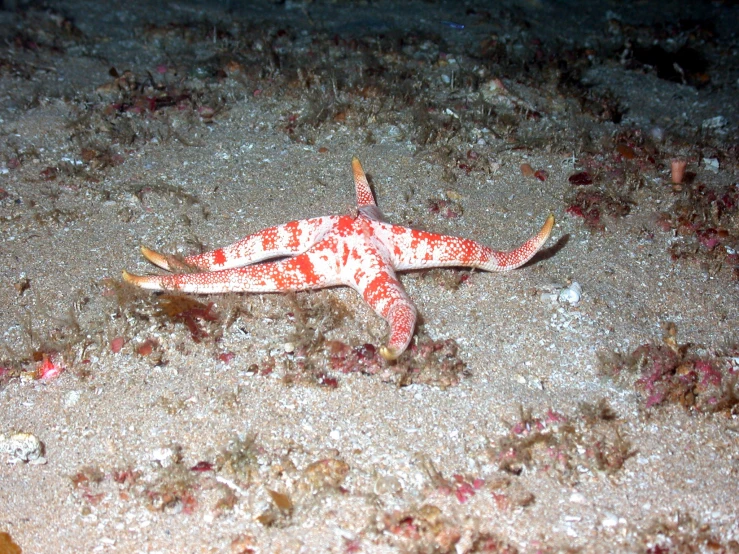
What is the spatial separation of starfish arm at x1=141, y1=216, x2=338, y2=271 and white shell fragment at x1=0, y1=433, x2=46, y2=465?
1.50 metres

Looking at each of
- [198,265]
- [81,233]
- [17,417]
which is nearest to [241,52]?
[81,233]

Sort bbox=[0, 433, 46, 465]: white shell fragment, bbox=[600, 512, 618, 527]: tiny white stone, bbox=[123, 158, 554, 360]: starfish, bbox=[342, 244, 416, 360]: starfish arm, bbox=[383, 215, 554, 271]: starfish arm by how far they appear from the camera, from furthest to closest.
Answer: bbox=[383, 215, 554, 271]: starfish arm < bbox=[123, 158, 554, 360]: starfish < bbox=[342, 244, 416, 360]: starfish arm < bbox=[0, 433, 46, 465]: white shell fragment < bbox=[600, 512, 618, 527]: tiny white stone

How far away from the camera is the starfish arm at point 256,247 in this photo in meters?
4.19

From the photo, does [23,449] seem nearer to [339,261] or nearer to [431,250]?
[339,261]

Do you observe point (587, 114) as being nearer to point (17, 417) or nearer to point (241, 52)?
point (241, 52)

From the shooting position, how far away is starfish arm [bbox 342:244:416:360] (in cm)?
359

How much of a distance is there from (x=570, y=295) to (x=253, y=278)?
261 cm

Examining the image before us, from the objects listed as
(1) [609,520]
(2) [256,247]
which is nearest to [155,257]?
(2) [256,247]

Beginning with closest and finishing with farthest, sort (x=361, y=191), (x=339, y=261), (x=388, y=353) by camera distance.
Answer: (x=388, y=353) → (x=339, y=261) → (x=361, y=191)

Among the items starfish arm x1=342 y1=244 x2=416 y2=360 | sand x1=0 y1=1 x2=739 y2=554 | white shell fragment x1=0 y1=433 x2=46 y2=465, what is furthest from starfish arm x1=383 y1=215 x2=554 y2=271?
white shell fragment x1=0 y1=433 x2=46 y2=465

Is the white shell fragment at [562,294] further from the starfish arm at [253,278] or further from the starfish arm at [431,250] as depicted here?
the starfish arm at [253,278]

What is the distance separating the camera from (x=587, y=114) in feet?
22.7

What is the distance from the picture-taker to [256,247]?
13.8 feet

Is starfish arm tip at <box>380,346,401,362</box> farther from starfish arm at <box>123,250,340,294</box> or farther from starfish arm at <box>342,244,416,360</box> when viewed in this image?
starfish arm at <box>123,250,340,294</box>
